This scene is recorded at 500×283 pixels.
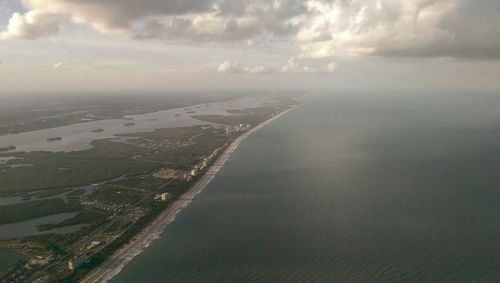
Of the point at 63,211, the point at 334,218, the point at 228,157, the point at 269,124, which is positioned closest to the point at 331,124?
the point at 269,124

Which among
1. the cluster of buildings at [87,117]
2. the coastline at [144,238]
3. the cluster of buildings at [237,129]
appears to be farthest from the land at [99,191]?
the cluster of buildings at [87,117]

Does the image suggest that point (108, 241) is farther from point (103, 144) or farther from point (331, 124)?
point (331, 124)

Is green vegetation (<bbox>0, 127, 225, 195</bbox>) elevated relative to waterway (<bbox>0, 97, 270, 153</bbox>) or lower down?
lower down

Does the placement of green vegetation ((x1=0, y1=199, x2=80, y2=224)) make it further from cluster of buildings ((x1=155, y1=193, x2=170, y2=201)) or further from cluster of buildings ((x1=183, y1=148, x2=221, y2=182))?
cluster of buildings ((x1=183, y1=148, x2=221, y2=182))

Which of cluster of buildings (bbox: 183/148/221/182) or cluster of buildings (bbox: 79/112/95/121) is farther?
cluster of buildings (bbox: 79/112/95/121)

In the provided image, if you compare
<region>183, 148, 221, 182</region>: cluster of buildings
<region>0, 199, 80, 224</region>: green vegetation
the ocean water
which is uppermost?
<region>183, 148, 221, 182</region>: cluster of buildings

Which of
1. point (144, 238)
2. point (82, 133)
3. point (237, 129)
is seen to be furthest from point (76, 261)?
point (82, 133)

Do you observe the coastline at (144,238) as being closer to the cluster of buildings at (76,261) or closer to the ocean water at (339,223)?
the ocean water at (339,223)

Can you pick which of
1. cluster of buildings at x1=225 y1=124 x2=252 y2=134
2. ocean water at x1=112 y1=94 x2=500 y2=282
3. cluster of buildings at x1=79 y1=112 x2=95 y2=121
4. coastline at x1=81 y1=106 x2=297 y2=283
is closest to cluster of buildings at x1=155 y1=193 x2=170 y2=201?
coastline at x1=81 y1=106 x2=297 y2=283
